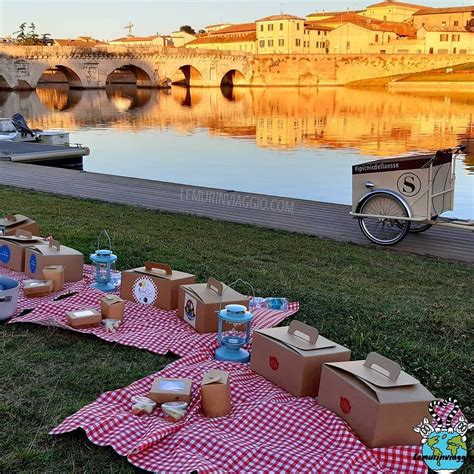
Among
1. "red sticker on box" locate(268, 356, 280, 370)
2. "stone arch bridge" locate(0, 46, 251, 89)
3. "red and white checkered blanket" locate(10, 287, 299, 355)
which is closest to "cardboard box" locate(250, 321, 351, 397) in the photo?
"red sticker on box" locate(268, 356, 280, 370)

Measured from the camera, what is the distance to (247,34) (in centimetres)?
9212

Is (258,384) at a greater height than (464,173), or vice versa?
(258,384)

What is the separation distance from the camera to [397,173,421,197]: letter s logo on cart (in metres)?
6.58

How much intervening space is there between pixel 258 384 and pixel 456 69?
72.0 m

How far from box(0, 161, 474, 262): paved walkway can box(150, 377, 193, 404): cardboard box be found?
172 inches

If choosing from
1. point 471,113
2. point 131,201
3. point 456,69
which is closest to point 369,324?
point 131,201

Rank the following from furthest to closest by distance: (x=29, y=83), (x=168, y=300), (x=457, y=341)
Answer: (x=29, y=83)
(x=168, y=300)
(x=457, y=341)

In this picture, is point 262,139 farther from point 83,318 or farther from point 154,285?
point 83,318

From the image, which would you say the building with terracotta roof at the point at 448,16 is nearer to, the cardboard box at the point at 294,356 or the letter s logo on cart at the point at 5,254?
the letter s logo on cart at the point at 5,254

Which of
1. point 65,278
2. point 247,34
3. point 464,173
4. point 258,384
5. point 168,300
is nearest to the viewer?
point 258,384

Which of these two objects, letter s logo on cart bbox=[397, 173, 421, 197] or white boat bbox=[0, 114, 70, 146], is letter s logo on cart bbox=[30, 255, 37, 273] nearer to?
letter s logo on cart bbox=[397, 173, 421, 197]

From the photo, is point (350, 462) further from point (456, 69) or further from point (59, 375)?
point (456, 69)

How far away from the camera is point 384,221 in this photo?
7094mm

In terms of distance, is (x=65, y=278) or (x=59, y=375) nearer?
(x=59, y=375)
